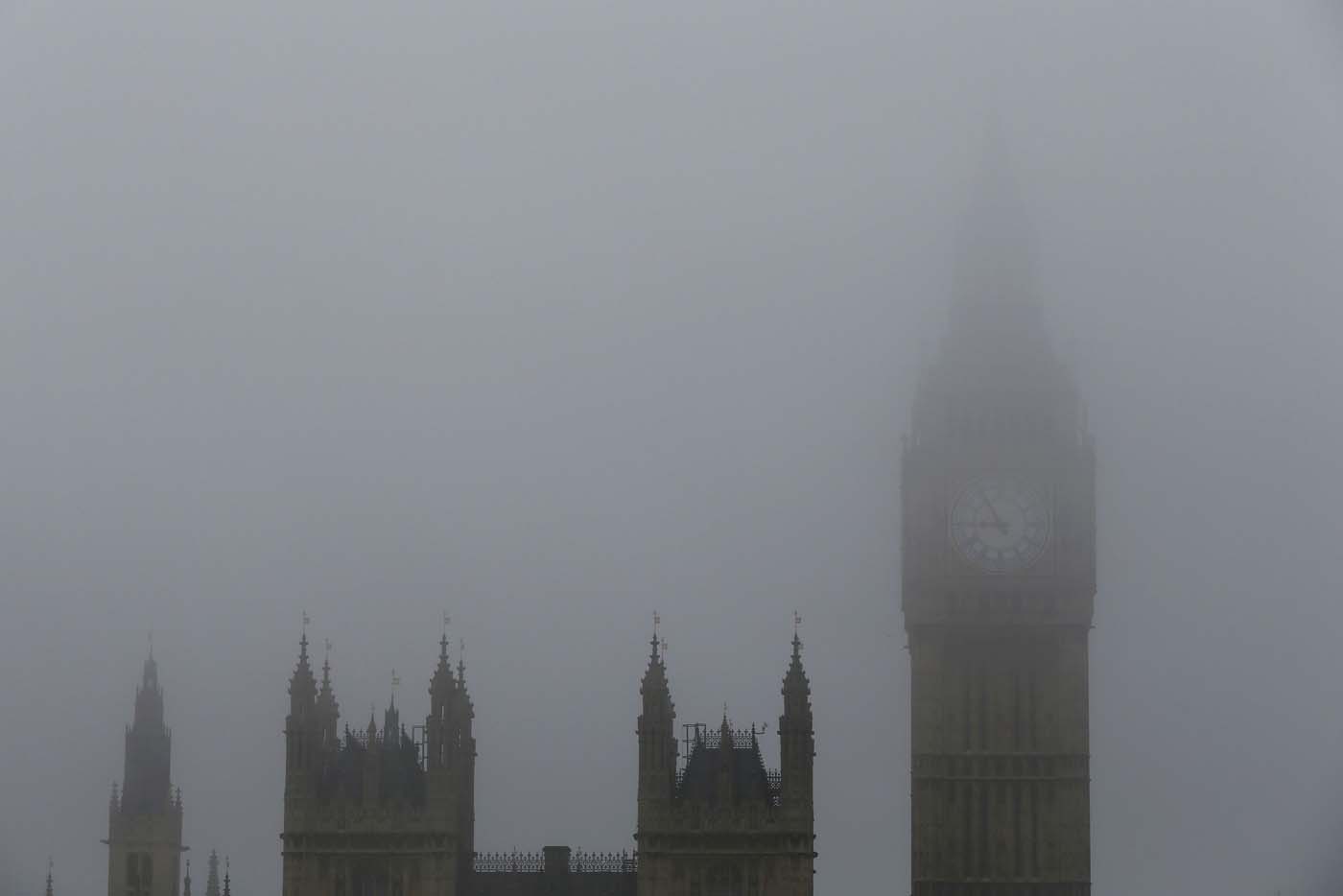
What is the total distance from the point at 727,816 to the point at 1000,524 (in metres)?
17.3

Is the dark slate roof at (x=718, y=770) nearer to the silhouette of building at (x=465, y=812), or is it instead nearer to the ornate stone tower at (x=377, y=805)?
the silhouette of building at (x=465, y=812)

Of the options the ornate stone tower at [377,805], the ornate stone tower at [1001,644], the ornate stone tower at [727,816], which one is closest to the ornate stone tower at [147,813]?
the ornate stone tower at [377,805]

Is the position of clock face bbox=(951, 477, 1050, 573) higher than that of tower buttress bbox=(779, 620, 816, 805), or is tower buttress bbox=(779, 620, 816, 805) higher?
clock face bbox=(951, 477, 1050, 573)

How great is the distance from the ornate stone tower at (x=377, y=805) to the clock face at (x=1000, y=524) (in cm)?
1921

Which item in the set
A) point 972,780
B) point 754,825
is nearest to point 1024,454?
point 972,780

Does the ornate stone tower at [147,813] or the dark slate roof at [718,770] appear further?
the ornate stone tower at [147,813]

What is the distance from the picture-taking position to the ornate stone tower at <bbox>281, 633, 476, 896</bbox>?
327ft

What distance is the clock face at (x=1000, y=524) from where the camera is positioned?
110m

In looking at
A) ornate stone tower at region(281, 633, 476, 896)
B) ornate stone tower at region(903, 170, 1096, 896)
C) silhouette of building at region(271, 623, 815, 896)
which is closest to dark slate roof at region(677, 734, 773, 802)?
silhouette of building at region(271, 623, 815, 896)

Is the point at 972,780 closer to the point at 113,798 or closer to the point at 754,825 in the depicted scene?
the point at 754,825

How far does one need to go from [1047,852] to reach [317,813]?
25.7m

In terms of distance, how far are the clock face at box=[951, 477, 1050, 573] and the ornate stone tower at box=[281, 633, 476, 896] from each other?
756 inches

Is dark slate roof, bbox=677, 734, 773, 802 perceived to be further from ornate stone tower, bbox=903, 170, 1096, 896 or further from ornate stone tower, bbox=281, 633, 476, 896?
ornate stone tower, bbox=903, 170, 1096, 896

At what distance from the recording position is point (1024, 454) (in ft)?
363
